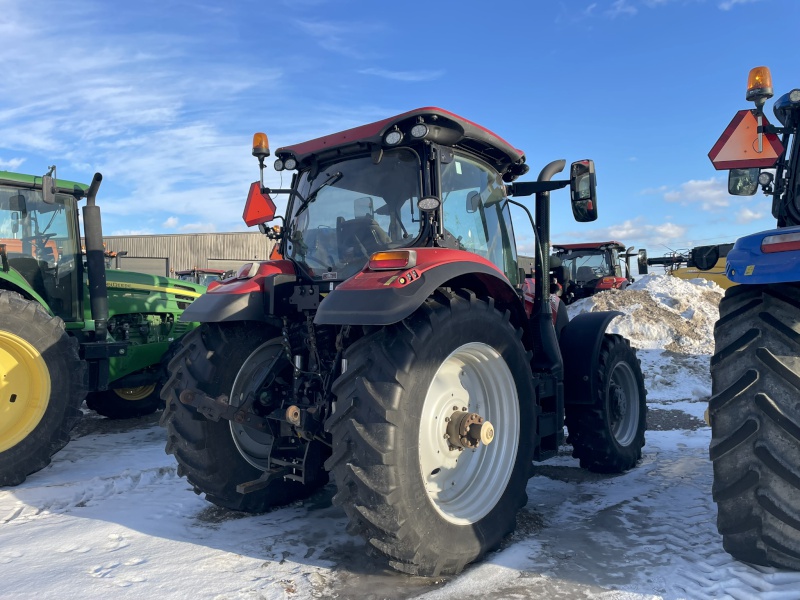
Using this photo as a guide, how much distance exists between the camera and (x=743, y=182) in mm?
3557

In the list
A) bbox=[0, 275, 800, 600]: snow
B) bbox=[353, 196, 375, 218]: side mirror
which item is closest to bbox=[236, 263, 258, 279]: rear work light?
bbox=[353, 196, 375, 218]: side mirror

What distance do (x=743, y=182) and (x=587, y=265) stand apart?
472 inches

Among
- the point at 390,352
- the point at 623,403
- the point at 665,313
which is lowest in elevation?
the point at 623,403

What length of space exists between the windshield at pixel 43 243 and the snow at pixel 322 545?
68.0 inches

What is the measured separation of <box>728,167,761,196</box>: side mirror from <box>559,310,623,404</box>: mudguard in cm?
137

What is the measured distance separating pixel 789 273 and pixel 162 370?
6031 millimetres

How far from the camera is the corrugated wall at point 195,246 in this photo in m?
32.5

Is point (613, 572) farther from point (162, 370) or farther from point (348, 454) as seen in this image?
point (162, 370)

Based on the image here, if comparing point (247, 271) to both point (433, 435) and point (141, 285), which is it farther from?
point (141, 285)

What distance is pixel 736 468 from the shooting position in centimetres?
249

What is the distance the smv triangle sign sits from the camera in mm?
3195

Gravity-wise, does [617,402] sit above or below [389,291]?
below

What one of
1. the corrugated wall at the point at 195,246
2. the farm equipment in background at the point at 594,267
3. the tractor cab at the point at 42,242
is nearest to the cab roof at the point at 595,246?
the farm equipment in background at the point at 594,267

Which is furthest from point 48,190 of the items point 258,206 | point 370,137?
point 370,137
